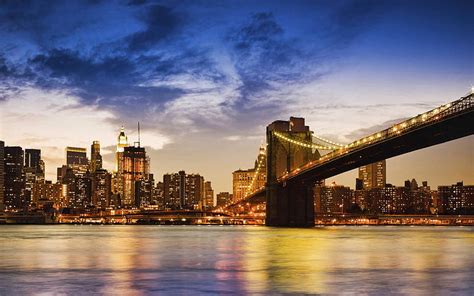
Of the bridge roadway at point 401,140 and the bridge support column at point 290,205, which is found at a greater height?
the bridge roadway at point 401,140

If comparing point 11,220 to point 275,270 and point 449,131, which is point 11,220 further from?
point 275,270

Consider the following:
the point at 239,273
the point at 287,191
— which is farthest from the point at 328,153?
the point at 239,273

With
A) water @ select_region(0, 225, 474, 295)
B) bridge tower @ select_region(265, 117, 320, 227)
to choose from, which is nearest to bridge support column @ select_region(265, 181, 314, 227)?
bridge tower @ select_region(265, 117, 320, 227)

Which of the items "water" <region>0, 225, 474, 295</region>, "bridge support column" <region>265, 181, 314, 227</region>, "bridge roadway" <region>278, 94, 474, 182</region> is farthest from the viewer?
"bridge support column" <region>265, 181, 314, 227</region>

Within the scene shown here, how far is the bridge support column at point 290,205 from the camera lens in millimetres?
98062

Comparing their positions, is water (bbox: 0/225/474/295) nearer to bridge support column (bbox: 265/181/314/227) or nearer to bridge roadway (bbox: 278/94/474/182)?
bridge roadway (bbox: 278/94/474/182)

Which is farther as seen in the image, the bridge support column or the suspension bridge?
the bridge support column

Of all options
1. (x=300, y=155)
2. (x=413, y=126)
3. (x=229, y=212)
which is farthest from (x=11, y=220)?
(x=413, y=126)

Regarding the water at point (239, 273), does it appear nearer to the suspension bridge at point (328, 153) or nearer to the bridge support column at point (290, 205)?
the suspension bridge at point (328, 153)

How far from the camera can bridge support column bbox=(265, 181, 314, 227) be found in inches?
3861

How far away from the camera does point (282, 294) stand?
22.0 m

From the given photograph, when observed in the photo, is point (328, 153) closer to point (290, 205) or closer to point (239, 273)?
point (290, 205)

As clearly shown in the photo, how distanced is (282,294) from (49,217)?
176m

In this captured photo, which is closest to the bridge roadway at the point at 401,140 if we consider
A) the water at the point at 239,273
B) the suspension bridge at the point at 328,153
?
the suspension bridge at the point at 328,153
